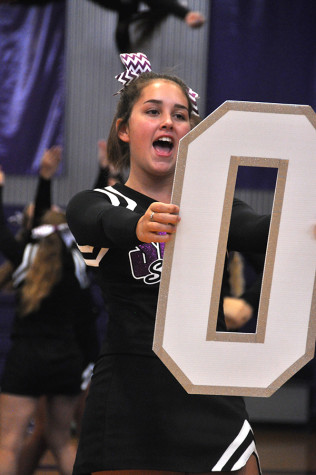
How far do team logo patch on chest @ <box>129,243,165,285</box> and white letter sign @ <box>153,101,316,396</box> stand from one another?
0.61 ft

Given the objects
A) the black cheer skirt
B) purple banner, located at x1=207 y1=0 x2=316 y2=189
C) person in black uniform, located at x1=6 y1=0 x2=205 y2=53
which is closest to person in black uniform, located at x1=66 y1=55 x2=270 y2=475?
the black cheer skirt

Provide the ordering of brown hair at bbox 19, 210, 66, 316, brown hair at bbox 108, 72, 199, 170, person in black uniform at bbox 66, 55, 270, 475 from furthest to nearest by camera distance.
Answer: brown hair at bbox 19, 210, 66, 316, brown hair at bbox 108, 72, 199, 170, person in black uniform at bbox 66, 55, 270, 475

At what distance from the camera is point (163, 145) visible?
1.67 metres

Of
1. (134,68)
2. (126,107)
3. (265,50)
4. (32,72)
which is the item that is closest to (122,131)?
(126,107)

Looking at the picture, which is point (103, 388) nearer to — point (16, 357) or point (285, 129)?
point (285, 129)

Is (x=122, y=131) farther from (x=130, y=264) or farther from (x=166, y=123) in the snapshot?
(x=130, y=264)

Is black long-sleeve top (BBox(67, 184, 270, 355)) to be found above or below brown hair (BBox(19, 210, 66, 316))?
above

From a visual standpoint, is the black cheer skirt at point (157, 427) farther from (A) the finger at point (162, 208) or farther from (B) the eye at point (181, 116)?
(B) the eye at point (181, 116)

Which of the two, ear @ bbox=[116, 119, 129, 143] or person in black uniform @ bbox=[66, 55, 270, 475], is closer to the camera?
person in black uniform @ bbox=[66, 55, 270, 475]

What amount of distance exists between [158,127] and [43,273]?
5.87 feet

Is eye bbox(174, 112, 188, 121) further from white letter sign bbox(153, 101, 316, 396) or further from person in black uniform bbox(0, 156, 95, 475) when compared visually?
person in black uniform bbox(0, 156, 95, 475)

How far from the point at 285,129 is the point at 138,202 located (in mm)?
384

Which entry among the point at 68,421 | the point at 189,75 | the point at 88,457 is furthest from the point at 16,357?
the point at 189,75

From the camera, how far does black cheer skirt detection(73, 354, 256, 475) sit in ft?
4.99
